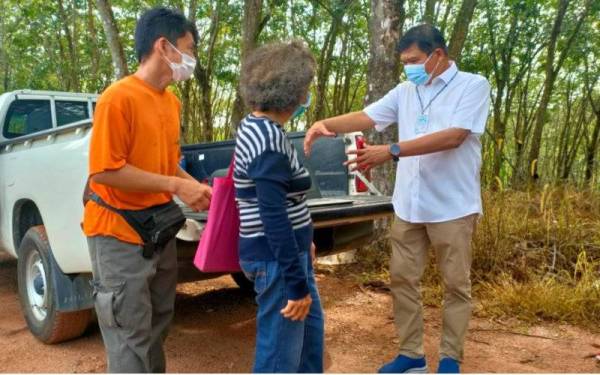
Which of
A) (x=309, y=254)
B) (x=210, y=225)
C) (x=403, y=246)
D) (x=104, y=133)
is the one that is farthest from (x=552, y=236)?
(x=104, y=133)

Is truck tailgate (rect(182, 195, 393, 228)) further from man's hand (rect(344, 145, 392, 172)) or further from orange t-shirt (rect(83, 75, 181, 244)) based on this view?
orange t-shirt (rect(83, 75, 181, 244))

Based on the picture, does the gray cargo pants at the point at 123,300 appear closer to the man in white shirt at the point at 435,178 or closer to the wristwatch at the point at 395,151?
the man in white shirt at the point at 435,178

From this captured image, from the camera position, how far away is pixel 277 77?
76.5 inches

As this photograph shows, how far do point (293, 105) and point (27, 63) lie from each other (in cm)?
1817

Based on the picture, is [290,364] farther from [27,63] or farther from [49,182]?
[27,63]

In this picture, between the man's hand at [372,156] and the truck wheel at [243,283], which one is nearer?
the man's hand at [372,156]

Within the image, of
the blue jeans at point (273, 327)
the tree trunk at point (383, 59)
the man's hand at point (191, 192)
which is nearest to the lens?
the blue jeans at point (273, 327)

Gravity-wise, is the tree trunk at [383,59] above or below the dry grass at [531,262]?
above

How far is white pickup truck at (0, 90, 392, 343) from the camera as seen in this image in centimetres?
314

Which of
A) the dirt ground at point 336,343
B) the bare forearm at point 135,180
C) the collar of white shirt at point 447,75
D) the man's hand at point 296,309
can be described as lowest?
the dirt ground at point 336,343

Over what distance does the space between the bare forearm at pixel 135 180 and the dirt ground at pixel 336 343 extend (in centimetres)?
165

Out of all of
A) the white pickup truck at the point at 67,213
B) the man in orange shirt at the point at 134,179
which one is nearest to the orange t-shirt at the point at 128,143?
the man in orange shirt at the point at 134,179

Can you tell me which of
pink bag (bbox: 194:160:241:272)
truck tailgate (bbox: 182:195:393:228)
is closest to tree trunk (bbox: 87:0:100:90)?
truck tailgate (bbox: 182:195:393:228)

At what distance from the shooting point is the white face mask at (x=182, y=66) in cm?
221
